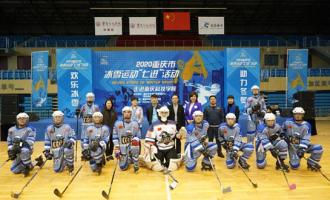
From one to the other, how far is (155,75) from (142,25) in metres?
2.70

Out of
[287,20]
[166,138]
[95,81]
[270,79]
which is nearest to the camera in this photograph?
[166,138]

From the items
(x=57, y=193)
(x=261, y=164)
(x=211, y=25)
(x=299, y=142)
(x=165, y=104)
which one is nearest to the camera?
(x=57, y=193)

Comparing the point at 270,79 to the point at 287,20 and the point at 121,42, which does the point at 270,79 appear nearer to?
the point at 287,20

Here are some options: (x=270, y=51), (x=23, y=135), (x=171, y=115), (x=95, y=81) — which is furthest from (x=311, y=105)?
(x=270, y=51)

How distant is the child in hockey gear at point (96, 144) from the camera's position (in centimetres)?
798

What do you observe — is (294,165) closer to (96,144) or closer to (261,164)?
(261,164)

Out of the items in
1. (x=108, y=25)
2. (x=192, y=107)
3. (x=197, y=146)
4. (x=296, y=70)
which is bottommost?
(x=197, y=146)

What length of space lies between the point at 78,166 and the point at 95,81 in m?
7.27

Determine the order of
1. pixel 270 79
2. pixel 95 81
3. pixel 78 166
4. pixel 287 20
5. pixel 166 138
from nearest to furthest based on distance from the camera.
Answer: pixel 166 138 < pixel 78 166 < pixel 95 81 < pixel 270 79 < pixel 287 20

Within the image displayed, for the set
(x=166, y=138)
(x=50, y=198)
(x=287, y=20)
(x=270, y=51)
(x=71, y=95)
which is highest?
(x=287, y=20)

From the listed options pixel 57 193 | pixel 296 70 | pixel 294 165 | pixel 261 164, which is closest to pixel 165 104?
pixel 296 70

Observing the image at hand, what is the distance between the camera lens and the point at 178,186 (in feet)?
23.1

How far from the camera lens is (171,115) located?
9.03 meters

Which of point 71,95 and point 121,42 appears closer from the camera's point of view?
point 71,95
